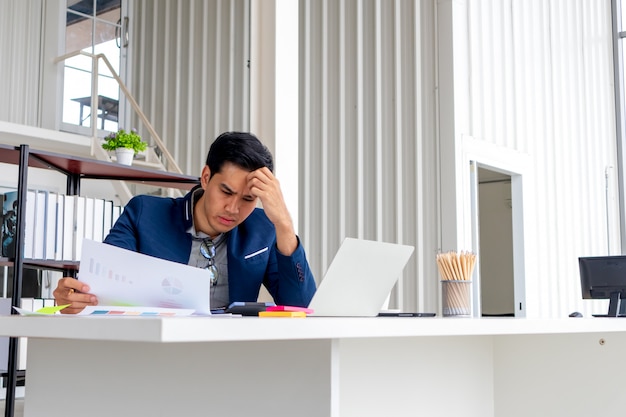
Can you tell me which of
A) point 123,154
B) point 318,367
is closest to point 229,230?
point 318,367

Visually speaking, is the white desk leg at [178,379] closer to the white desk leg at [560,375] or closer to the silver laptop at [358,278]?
the silver laptop at [358,278]

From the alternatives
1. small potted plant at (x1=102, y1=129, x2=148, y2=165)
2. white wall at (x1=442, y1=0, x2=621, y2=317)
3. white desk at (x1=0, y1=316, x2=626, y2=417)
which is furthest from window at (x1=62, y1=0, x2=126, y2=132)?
white desk at (x1=0, y1=316, x2=626, y2=417)

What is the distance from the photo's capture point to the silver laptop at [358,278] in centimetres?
167

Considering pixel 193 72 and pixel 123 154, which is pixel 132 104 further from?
pixel 123 154

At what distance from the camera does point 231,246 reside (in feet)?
8.01

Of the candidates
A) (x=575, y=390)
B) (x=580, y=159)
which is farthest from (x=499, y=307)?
(x=575, y=390)

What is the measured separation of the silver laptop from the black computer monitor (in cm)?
148

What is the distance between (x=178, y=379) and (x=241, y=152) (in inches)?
45.6

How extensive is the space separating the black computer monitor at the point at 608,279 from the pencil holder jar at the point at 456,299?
103 cm

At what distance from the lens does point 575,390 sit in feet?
7.30

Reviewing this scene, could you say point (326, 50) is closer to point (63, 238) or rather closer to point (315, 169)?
point (315, 169)

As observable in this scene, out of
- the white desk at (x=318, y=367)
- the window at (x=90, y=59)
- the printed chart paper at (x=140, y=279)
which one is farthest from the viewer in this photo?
the window at (x=90, y=59)

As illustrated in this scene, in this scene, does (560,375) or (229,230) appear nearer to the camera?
(560,375)


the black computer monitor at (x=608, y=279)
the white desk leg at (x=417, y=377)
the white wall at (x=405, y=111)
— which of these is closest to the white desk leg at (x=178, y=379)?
the white desk leg at (x=417, y=377)
